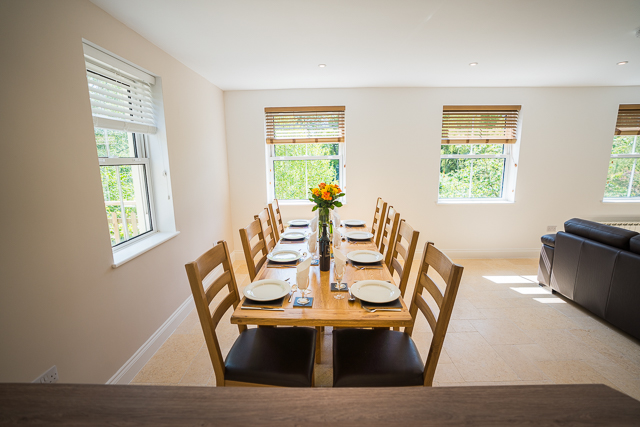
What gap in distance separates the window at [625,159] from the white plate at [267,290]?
16.5 feet

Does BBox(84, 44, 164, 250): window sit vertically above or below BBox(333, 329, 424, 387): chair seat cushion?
above

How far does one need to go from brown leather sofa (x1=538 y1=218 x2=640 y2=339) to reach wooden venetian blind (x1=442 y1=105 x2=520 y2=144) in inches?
63.0

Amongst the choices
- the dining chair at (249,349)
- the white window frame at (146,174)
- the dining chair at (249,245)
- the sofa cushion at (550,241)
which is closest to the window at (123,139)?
the white window frame at (146,174)

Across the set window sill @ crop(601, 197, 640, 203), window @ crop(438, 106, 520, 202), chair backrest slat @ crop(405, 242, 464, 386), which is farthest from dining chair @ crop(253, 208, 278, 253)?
window sill @ crop(601, 197, 640, 203)

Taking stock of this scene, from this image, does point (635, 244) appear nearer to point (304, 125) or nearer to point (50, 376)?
point (304, 125)

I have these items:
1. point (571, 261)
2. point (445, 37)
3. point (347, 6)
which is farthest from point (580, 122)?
point (347, 6)

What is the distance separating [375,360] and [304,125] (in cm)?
322

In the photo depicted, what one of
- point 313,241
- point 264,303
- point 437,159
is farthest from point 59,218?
point 437,159

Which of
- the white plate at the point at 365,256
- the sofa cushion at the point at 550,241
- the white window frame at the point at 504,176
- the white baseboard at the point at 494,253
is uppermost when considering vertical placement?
the white window frame at the point at 504,176

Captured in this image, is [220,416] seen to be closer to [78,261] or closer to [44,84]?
[78,261]

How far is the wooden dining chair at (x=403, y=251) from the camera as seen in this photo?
1.72 meters

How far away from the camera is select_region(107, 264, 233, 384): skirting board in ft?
6.06

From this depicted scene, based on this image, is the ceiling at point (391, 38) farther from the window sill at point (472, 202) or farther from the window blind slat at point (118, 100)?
the window sill at point (472, 202)

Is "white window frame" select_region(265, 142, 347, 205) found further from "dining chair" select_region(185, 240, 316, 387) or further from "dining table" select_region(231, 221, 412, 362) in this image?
"dining chair" select_region(185, 240, 316, 387)
